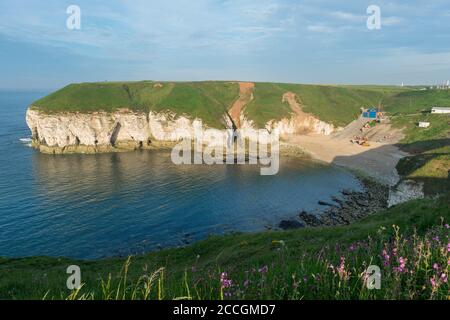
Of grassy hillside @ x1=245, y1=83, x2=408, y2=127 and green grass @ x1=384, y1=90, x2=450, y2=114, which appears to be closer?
grassy hillside @ x1=245, y1=83, x2=408, y2=127

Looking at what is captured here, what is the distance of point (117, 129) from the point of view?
135m

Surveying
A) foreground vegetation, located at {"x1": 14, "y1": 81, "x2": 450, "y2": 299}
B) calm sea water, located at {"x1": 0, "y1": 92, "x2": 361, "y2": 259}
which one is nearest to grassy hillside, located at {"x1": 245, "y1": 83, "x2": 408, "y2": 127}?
foreground vegetation, located at {"x1": 14, "y1": 81, "x2": 450, "y2": 299}

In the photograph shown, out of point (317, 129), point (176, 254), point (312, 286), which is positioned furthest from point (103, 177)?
point (317, 129)

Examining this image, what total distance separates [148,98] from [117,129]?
3054 cm

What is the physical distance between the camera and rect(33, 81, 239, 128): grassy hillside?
139 m

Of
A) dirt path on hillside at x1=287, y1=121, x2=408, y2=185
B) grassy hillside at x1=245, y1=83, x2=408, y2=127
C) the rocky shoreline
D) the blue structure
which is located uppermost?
grassy hillside at x1=245, y1=83, x2=408, y2=127

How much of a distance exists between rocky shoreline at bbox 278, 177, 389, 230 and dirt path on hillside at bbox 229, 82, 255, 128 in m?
85.8

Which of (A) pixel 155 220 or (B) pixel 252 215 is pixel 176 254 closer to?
(A) pixel 155 220

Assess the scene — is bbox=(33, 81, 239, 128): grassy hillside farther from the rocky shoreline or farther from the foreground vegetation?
the rocky shoreline

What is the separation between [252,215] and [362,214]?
71.8 ft

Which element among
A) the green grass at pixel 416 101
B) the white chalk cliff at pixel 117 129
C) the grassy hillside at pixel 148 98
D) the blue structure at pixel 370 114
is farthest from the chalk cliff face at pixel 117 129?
the green grass at pixel 416 101

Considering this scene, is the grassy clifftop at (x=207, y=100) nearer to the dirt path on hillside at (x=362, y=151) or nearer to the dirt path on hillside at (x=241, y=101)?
the dirt path on hillside at (x=241, y=101)

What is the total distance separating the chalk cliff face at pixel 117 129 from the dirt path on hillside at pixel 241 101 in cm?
948

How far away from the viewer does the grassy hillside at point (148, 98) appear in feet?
457
